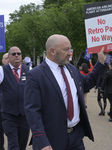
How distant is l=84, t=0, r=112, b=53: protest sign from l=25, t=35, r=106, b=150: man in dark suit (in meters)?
0.77

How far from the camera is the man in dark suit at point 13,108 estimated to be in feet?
15.0

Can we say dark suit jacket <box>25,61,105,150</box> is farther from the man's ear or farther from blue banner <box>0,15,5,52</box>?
blue banner <box>0,15,5,52</box>

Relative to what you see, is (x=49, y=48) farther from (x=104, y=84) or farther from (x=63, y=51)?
(x=104, y=84)

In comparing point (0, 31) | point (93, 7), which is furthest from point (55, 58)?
point (0, 31)

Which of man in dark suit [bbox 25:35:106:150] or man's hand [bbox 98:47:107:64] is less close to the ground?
man's hand [bbox 98:47:107:64]

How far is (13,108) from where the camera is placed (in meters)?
4.61

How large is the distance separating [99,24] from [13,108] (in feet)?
6.51

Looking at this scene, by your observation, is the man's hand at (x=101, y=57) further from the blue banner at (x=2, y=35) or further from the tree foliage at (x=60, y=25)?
the tree foliage at (x=60, y=25)

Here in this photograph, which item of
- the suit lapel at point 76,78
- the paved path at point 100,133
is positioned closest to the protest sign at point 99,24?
the suit lapel at point 76,78

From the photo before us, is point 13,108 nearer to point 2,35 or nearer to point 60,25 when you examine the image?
point 2,35

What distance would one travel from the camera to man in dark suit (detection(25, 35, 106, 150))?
9.63 feet

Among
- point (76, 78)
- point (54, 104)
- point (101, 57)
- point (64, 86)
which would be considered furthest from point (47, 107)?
point (101, 57)

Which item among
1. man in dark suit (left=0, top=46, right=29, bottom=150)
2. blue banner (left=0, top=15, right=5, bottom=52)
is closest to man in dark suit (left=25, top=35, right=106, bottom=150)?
man in dark suit (left=0, top=46, right=29, bottom=150)

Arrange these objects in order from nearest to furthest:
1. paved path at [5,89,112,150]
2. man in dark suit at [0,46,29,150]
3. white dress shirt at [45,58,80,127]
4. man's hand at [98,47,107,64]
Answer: white dress shirt at [45,58,80,127] → man's hand at [98,47,107,64] → man in dark suit at [0,46,29,150] → paved path at [5,89,112,150]
